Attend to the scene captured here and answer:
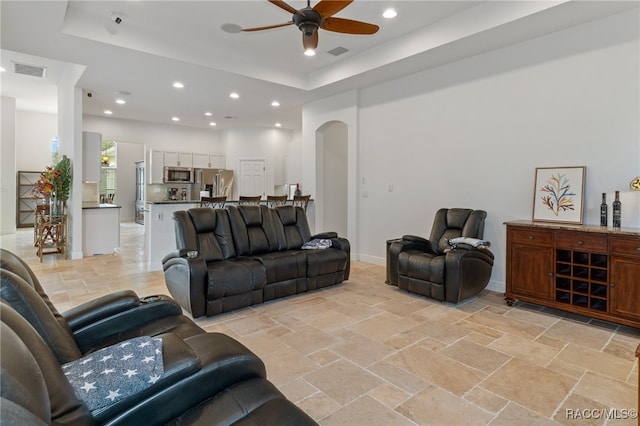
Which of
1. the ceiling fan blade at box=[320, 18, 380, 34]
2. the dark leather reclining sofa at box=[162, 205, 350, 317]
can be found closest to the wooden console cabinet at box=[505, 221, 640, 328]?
the dark leather reclining sofa at box=[162, 205, 350, 317]

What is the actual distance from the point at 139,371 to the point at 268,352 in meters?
1.64

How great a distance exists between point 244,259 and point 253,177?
6726 mm

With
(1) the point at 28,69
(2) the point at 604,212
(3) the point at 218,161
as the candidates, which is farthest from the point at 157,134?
(2) the point at 604,212

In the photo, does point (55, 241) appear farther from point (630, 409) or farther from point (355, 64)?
point (630, 409)

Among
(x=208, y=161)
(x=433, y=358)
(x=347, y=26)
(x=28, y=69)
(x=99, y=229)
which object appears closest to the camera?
(x=433, y=358)

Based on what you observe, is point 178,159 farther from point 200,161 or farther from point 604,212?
point 604,212

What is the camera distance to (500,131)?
438cm

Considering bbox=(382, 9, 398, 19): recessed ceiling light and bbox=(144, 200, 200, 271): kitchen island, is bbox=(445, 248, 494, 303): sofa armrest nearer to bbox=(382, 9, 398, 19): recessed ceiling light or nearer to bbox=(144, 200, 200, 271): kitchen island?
bbox=(382, 9, 398, 19): recessed ceiling light

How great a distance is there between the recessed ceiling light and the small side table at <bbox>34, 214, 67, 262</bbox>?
633 cm

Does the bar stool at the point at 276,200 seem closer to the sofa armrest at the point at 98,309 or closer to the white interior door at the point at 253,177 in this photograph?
the white interior door at the point at 253,177

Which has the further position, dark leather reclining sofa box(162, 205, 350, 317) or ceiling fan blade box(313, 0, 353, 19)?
dark leather reclining sofa box(162, 205, 350, 317)

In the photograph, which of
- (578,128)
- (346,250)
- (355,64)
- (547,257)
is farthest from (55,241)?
(578,128)

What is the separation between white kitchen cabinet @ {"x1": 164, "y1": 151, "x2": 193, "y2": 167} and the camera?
9809 millimetres

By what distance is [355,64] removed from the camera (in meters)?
5.34
